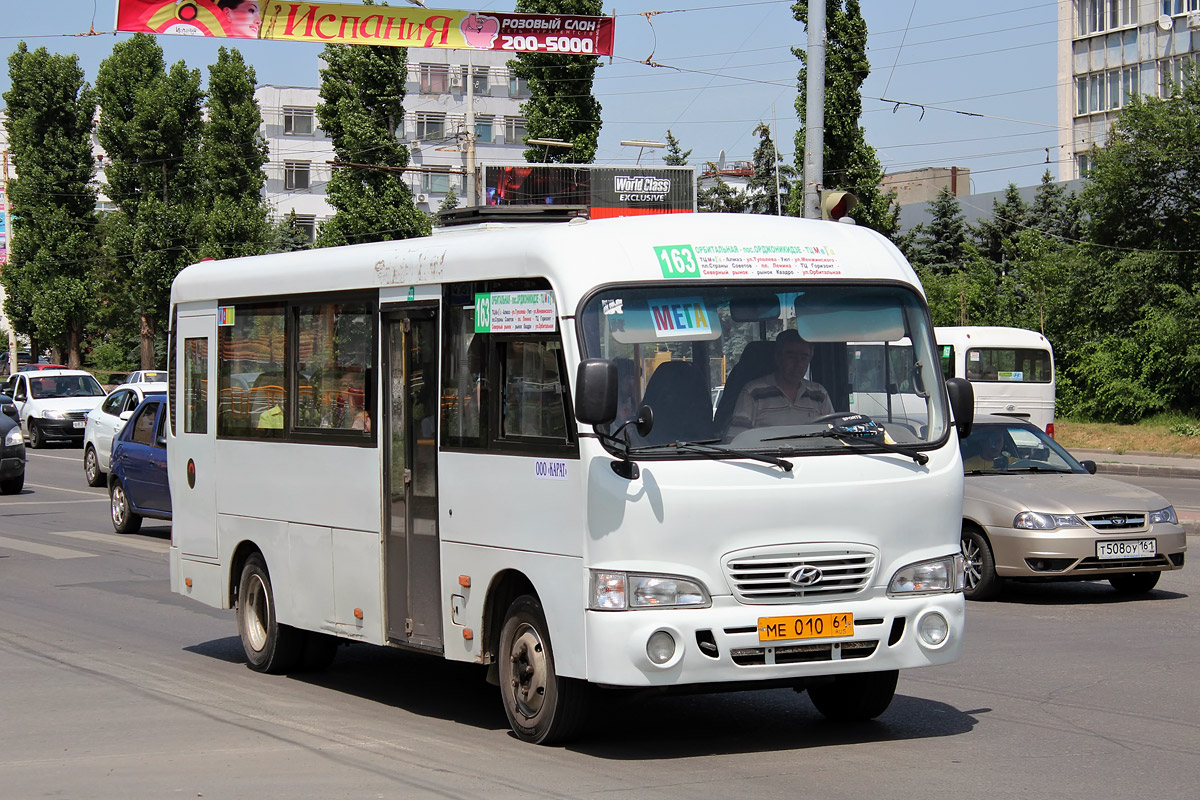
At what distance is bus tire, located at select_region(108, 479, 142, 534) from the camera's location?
19.7 m

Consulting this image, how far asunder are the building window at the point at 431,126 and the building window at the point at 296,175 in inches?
277

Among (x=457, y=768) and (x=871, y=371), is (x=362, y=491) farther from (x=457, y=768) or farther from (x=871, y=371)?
(x=871, y=371)

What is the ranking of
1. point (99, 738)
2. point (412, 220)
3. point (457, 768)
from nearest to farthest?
point (457, 768)
point (99, 738)
point (412, 220)

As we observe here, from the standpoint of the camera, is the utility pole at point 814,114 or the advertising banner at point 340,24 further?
the advertising banner at point 340,24

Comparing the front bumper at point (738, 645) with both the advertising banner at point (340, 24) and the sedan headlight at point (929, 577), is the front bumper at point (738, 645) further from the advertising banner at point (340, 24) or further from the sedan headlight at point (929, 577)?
the advertising banner at point (340, 24)

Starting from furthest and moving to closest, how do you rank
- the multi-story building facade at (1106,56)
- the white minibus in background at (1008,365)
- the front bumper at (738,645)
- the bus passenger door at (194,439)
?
the multi-story building facade at (1106,56), the white minibus in background at (1008,365), the bus passenger door at (194,439), the front bumper at (738,645)

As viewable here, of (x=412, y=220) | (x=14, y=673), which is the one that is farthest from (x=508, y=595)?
(x=412, y=220)

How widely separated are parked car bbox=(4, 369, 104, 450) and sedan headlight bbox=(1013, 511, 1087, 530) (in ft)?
108

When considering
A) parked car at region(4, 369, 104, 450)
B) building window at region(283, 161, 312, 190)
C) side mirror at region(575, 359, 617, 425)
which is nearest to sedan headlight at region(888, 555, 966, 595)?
side mirror at region(575, 359, 617, 425)

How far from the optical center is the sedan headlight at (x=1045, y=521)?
494 inches

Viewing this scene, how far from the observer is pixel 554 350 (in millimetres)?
7484

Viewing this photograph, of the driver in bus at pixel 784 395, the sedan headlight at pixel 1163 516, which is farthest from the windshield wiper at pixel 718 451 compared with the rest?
the sedan headlight at pixel 1163 516

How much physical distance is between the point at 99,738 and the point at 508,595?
7.50 ft

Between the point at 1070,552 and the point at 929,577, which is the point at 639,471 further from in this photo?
the point at 1070,552
